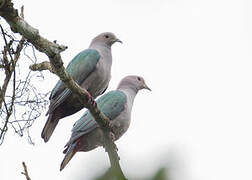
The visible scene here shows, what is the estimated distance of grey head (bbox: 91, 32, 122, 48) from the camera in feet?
20.2

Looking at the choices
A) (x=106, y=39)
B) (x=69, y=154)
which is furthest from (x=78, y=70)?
(x=69, y=154)

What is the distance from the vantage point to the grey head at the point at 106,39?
20.2ft

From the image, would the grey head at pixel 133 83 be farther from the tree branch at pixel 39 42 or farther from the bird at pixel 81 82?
the tree branch at pixel 39 42

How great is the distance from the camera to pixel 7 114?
10.4ft

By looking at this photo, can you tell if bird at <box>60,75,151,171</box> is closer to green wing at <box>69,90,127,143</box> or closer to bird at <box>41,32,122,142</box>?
green wing at <box>69,90,127,143</box>

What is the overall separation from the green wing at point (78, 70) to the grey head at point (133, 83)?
0.68m

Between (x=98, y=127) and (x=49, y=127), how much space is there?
1.97 ft

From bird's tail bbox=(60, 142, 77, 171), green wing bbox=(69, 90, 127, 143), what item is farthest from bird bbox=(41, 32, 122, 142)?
bird's tail bbox=(60, 142, 77, 171)

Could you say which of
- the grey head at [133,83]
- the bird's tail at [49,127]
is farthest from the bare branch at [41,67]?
the grey head at [133,83]

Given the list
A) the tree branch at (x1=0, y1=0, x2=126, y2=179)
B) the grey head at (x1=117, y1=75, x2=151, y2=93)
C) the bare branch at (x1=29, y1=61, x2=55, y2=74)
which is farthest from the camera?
the grey head at (x1=117, y1=75, x2=151, y2=93)

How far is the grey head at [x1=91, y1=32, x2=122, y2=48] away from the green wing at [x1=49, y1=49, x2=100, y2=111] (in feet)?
1.39

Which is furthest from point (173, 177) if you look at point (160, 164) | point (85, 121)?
point (85, 121)

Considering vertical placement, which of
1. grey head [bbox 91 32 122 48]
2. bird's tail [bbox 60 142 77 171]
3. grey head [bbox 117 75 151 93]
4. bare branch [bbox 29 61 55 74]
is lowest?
bird's tail [bbox 60 142 77 171]

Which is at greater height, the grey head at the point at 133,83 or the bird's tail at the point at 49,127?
the grey head at the point at 133,83
